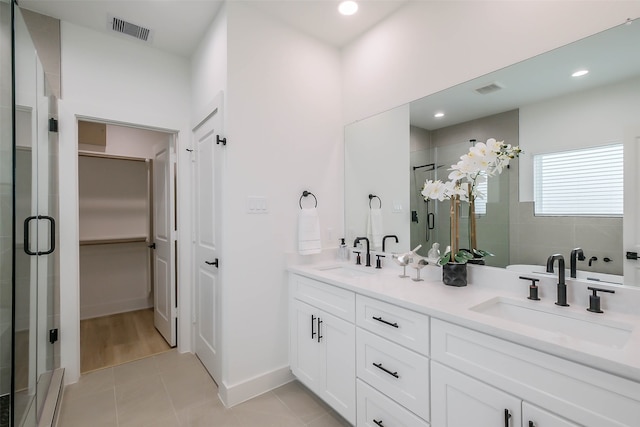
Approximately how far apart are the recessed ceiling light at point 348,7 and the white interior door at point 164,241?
6.26 feet

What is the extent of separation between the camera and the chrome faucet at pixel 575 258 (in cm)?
131

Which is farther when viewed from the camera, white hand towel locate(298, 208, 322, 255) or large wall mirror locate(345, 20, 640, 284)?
white hand towel locate(298, 208, 322, 255)

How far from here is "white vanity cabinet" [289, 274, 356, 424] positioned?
5.44ft

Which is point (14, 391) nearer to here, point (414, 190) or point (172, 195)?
point (172, 195)

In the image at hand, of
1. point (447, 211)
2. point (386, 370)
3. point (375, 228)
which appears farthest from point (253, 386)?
point (447, 211)

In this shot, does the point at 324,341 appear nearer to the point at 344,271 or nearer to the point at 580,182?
the point at 344,271

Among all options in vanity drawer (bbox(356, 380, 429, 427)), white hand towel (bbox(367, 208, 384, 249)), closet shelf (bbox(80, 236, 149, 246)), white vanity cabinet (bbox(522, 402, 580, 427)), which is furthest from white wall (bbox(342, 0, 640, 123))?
closet shelf (bbox(80, 236, 149, 246))

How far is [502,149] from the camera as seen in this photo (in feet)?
5.08

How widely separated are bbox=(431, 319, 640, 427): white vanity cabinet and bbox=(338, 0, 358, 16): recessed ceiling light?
2092mm

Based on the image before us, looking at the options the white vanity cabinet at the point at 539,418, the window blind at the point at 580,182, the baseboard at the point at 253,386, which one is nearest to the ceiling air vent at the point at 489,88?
the window blind at the point at 580,182

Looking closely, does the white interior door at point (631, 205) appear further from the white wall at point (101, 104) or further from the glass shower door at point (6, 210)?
the white wall at point (101, 104)

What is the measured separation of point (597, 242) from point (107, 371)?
11.0 feet

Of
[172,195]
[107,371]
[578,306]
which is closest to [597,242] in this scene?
[578,306]

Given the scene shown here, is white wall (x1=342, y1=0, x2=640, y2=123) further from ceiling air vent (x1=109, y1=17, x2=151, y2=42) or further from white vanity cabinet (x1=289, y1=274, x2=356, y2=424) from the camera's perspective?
ceiling air vent (x1=109, y1=17, x2=151, y2=42)
